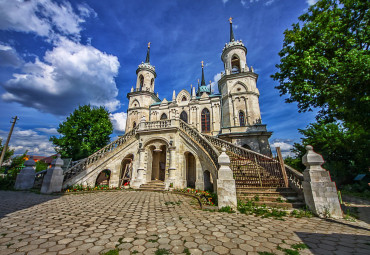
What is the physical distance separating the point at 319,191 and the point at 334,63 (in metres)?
7.35

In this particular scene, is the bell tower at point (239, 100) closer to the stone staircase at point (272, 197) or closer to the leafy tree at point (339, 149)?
the leafy tree at point (339, 149)

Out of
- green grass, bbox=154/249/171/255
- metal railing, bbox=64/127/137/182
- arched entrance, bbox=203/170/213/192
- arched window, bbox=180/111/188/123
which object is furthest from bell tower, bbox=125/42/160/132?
green grass, bbox=154/249/171/255

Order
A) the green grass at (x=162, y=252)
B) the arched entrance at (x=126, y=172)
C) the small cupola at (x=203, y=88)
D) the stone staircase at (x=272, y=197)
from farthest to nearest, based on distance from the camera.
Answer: the small cupola at (x=203, y=88) < the arched entrance at (x=126, y=172) < the stone staircase at (x=272, y=197) < the green grass at (x=162, y=252)

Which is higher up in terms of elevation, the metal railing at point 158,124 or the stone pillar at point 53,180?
the metal railing at point 158,124

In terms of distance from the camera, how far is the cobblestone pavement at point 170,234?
293cm

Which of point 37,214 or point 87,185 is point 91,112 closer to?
point 87,185

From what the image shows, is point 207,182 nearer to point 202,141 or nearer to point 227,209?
point 202,141

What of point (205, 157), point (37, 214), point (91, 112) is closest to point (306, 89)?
point (205, 157)

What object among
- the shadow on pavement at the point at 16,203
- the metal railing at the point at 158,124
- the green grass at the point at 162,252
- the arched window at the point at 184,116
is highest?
the arched window at the point at 184,116

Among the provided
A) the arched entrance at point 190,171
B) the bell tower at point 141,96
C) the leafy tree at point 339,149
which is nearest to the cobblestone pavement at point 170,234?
the arched entrance at point 190,171

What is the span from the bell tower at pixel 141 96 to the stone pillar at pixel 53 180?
15.5 meters

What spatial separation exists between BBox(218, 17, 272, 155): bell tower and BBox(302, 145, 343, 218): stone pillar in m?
11.2

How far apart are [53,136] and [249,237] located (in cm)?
2619

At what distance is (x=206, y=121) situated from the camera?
2312 cm
